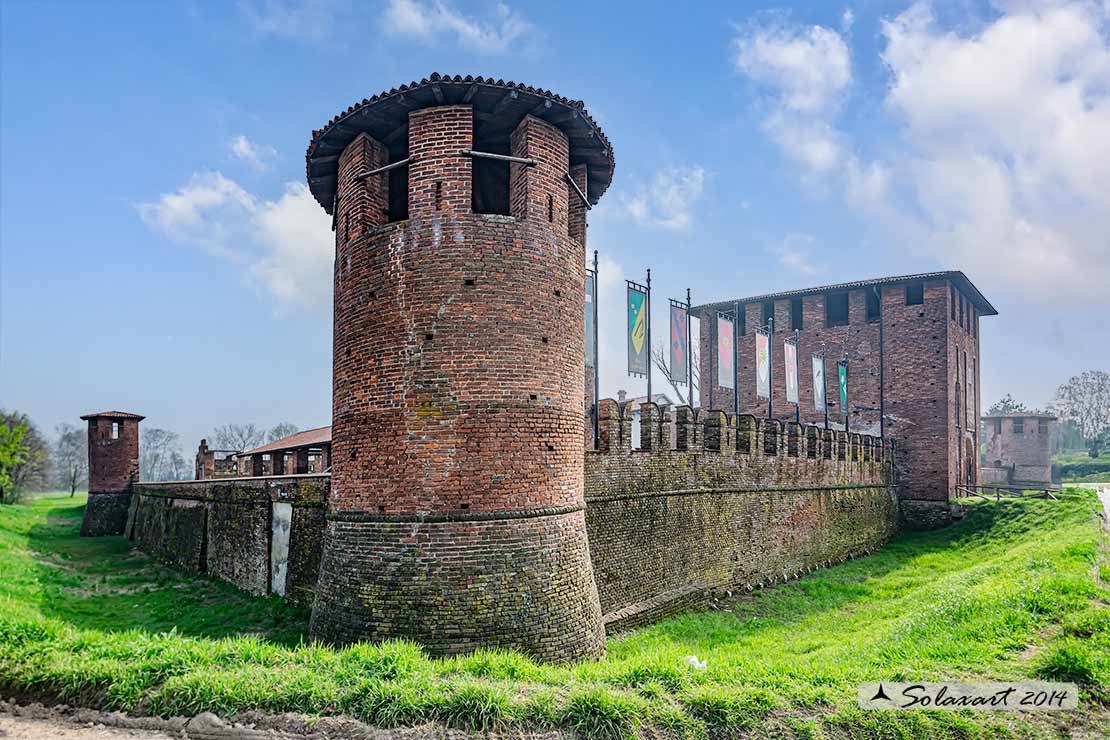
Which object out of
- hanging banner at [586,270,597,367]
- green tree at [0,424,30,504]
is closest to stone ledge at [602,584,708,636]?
hanging banner at [586,270,597,367]

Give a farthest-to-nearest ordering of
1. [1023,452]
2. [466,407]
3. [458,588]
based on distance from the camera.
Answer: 1. [1023,452]
2. [466,407]
3. [458,588]

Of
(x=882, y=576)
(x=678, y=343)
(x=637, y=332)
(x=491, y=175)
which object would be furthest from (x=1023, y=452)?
(x=491, y=175)

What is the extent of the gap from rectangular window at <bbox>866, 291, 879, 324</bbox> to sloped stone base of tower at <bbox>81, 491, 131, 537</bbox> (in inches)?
1288

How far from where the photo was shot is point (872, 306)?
2766 centimetres

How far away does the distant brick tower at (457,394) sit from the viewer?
8062mm

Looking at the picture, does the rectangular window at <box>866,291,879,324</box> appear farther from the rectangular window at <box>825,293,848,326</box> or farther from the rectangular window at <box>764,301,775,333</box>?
the rectangular window at <box>764,301,775,333</box>

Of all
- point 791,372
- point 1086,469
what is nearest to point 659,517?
point 791,372

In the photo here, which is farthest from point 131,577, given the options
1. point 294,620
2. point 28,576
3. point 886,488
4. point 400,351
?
point 886,488

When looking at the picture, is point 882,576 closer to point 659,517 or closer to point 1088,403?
point 659,517

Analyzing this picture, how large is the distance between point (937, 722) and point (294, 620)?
982 centimetres

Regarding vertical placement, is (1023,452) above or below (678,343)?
below

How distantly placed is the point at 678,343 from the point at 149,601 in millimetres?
13425

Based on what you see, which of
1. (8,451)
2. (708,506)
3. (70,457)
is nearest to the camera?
(708,506)

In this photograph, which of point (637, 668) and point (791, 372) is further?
point (791, 372)
